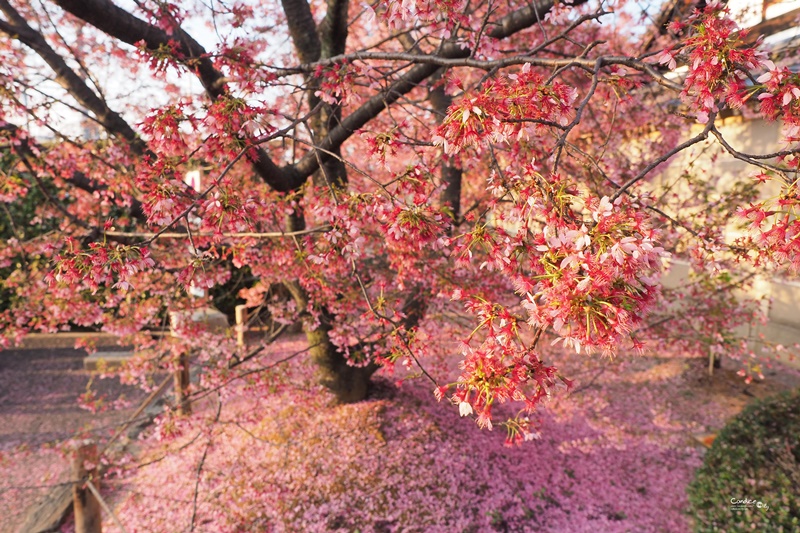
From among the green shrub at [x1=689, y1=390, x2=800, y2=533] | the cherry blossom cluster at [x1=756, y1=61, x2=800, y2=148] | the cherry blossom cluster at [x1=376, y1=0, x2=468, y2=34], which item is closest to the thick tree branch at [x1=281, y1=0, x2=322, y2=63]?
the cherry blossom cluster at [x1=376, y1=0, x2=468, y2=34]

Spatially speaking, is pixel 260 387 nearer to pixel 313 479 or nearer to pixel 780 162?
pixel 313 479

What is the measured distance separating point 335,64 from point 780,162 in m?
2.95

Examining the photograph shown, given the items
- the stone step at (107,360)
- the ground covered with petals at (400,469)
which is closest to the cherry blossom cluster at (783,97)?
the ground covered with petals at (400,469)

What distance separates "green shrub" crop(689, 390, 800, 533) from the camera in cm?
333

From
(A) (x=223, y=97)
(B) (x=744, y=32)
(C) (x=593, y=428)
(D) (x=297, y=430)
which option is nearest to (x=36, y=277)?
(D) (x=297, y=430)

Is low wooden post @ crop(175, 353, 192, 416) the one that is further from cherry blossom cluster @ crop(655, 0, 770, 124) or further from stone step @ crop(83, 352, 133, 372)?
cherry blossom cluster @ crop(655, 0, 770, 124)

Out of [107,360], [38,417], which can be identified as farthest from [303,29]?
[38,417]

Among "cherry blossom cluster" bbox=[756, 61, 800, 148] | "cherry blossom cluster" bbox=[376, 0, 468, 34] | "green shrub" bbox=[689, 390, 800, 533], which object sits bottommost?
"green shrub" bbox=[689, 390, 800, 533]

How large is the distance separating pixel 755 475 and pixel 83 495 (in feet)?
21.2

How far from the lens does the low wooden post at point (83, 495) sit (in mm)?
4234

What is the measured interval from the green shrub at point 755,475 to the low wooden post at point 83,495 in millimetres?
5981

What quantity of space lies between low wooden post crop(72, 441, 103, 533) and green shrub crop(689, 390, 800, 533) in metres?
5.98

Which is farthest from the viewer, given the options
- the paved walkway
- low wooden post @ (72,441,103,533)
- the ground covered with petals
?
the paved walkway

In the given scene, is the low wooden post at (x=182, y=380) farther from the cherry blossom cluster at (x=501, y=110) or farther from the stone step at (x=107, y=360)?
the cherry blossom cluster at (x=501, y=110)
